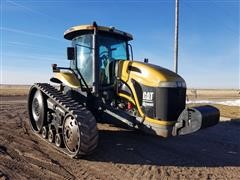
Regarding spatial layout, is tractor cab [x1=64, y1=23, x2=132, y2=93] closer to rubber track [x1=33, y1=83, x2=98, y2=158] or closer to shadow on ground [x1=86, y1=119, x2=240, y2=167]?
rubber track [x1=33, y1=83, x2=98, y2=158]

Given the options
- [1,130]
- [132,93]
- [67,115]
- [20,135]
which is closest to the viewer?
[67,115]

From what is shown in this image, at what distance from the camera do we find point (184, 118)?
22.7ft

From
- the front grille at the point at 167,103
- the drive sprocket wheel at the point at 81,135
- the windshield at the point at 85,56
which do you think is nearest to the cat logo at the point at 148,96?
the front grille at the point at 167,103

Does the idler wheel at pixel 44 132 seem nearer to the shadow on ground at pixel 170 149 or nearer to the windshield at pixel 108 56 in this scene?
the shadow on ground at pixel 170 149

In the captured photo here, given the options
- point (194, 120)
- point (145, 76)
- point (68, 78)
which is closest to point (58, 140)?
point (68, 78)

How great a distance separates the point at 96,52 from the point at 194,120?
10.4 feet

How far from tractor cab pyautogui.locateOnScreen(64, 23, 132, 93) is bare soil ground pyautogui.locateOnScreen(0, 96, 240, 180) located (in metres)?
1.80

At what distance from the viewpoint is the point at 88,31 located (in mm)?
8727

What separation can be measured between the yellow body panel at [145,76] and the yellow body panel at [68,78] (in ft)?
4.46

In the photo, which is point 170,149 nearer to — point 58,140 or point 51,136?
point 58,140

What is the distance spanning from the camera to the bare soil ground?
20.2ft

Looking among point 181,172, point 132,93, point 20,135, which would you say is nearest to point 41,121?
point 20,135

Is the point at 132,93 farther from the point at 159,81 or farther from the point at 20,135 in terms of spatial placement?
the point at 20,135

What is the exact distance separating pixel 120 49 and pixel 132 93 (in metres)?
1.76
